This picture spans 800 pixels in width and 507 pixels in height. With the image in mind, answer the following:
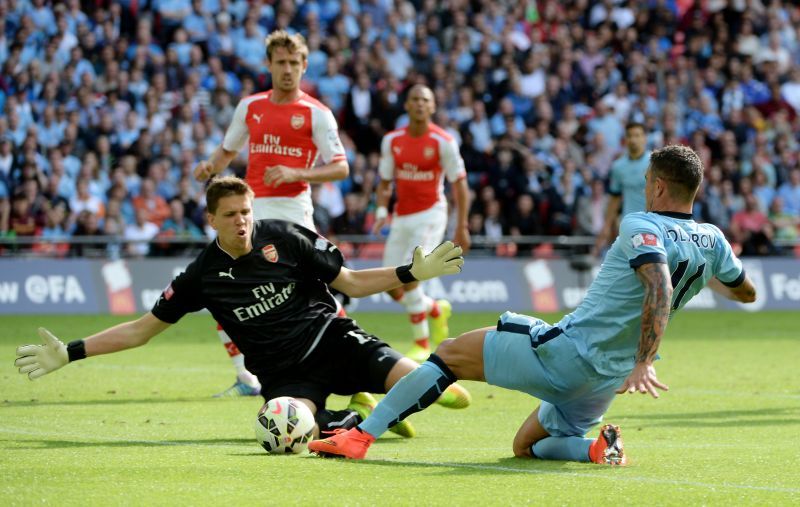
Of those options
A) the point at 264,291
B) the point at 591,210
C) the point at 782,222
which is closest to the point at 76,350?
the point at 264,291

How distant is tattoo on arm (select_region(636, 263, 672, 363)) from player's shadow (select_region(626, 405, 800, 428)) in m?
2.92

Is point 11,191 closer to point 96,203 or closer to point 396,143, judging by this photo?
point 96,203

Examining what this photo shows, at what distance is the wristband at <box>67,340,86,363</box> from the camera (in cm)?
829

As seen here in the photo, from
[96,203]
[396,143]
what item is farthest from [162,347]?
[96,203]

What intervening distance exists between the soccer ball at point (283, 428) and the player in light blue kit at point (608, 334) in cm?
39

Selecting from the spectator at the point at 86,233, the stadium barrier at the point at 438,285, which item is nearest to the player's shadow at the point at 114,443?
the stadium barrier at the point at 438,285

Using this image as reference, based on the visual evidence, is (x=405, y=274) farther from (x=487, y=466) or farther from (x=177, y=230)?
(x=177, y=230)

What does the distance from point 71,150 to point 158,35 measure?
Answer: 3343mm

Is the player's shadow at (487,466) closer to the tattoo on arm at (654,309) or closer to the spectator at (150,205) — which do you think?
the tattoo on arm at (654,309)

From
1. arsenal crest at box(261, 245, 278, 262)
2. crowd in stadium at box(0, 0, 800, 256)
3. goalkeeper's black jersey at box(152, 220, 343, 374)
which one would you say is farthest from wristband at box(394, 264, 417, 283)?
crowd in stadium at box(0, 0, 800, 256)

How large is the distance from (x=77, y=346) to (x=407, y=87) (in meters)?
16.7

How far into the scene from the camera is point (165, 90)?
23359mm

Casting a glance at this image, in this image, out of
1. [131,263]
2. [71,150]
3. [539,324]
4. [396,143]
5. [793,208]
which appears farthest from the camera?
[793,208]

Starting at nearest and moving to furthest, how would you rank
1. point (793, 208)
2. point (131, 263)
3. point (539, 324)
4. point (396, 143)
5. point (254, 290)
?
Result: point (539, 324), point (254, 290), point (396, 143), point (131, 263), point (793, 208)
